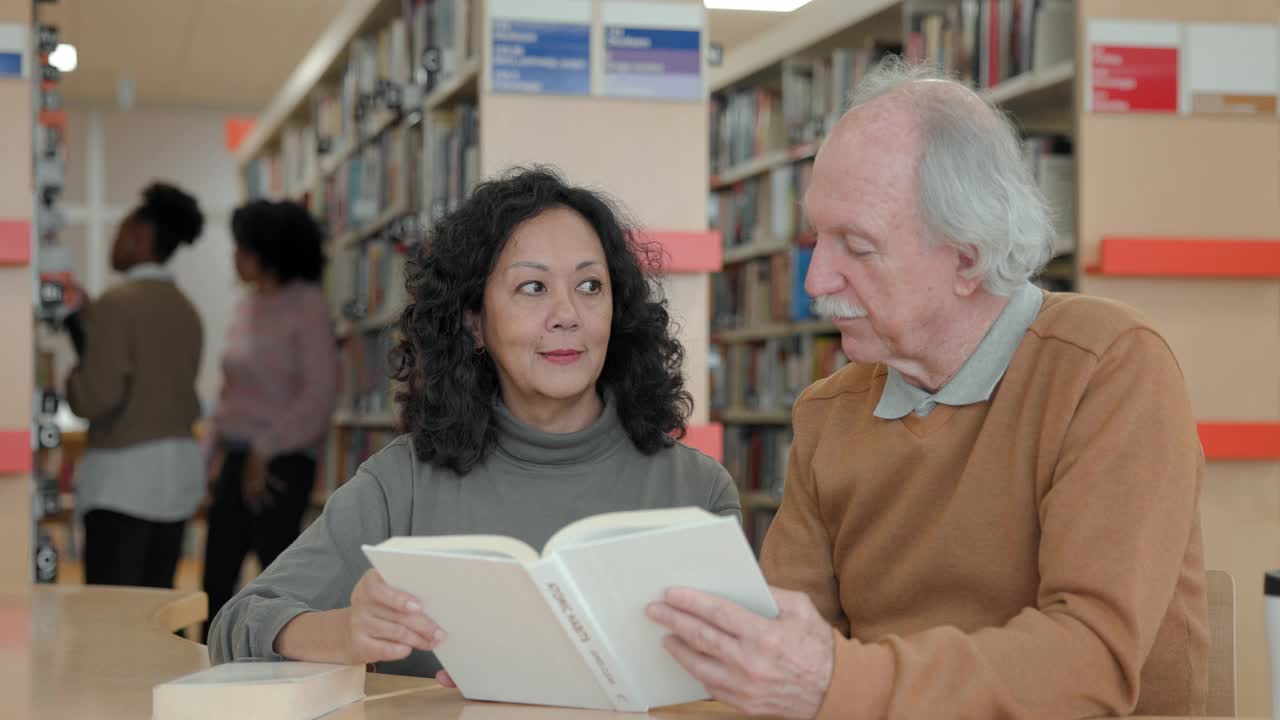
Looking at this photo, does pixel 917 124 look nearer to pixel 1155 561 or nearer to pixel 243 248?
pixel 1155 561

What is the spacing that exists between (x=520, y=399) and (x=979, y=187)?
76 cm

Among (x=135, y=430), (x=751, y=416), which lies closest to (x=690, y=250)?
(x=135, y=430)

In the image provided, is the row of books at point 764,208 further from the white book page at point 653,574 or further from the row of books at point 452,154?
the white book page at point 653,574

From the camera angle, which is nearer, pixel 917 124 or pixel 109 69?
pixel 917 124

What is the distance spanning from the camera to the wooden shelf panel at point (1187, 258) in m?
3.18

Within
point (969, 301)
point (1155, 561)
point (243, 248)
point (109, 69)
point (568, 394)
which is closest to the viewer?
point (1155, 561)

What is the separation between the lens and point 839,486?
161cm

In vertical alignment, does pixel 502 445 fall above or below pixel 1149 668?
above

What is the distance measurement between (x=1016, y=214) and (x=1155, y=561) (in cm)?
40

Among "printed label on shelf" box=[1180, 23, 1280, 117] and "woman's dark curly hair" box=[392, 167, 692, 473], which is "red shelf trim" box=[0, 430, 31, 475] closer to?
"woman's dark curly hair" box=[392, 167, 692, 473]

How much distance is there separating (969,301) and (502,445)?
703mm

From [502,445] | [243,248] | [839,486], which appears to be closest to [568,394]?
[502,445]

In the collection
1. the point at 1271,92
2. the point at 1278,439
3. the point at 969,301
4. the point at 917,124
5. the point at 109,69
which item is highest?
the point at 109,69

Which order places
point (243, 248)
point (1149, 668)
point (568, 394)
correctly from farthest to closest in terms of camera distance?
point (243, 248)
point (568, 394)
point (1149, 668)
